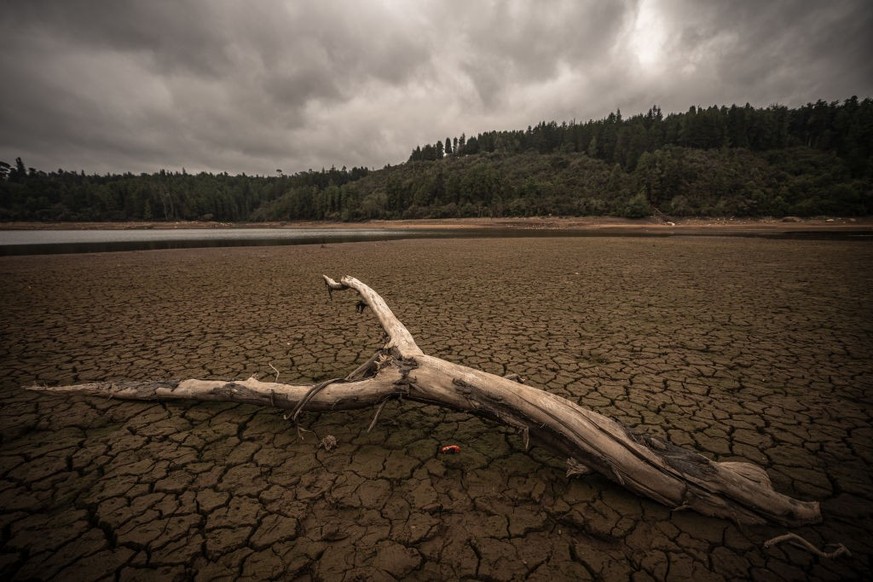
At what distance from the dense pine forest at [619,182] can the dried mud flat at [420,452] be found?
6815cm

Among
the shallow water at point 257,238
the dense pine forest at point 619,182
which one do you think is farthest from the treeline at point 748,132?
the shallow water at point 257,238

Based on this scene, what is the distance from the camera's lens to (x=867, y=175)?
212ft

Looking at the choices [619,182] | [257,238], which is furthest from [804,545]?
[619,182]

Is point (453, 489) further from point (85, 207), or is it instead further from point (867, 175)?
point (85, 207)

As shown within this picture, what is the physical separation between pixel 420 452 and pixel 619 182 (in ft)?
297

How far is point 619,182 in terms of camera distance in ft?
257

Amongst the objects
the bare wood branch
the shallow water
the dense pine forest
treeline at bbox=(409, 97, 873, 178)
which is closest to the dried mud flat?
the bare wood branch

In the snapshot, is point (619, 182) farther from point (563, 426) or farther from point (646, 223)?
point (563, 426)

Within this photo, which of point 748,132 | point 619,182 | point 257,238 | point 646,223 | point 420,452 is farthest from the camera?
point 748,132

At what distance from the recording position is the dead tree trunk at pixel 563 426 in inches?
103

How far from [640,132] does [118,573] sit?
127983 millimetres

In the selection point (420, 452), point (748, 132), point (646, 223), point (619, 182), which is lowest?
point (420, 452)

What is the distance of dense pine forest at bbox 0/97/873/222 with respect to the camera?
65125 millimetres

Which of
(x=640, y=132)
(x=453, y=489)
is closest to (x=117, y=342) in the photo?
(x=453, y=489)
